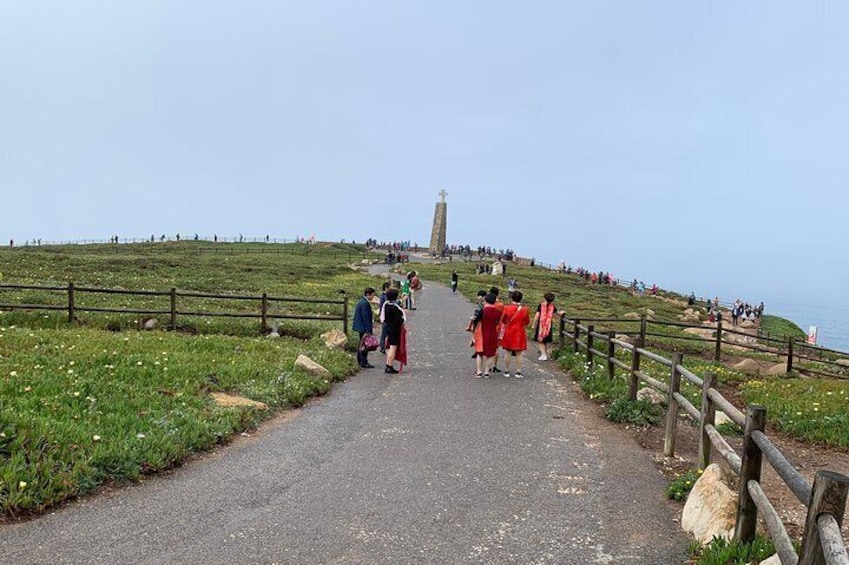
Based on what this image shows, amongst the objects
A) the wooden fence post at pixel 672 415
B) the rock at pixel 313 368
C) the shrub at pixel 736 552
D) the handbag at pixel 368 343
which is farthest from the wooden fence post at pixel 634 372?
the handbag at pixel 368 343

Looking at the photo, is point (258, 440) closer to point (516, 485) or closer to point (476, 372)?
point (516, 485)

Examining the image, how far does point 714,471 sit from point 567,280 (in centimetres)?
5928

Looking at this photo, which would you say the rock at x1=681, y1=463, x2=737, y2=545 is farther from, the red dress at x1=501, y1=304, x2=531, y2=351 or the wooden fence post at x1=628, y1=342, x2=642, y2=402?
the red dress at x1=501, y1=304, x2=531, y2=351

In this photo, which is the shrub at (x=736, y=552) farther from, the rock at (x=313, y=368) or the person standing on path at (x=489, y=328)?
the person standing on path at (x=489, y=328)

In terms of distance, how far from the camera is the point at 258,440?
8617 mm

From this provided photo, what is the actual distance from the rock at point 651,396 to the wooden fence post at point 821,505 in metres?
7.59

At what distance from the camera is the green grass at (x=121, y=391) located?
256 inches

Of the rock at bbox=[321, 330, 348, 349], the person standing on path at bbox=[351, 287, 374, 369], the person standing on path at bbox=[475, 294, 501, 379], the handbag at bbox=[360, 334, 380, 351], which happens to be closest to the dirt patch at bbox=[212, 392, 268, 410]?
the handbag at bbox=[360, 334, 380, 351]

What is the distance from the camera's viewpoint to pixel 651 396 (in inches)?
444

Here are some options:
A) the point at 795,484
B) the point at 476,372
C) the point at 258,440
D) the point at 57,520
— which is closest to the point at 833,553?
the point at 795,484

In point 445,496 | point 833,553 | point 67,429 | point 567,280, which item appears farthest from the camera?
point 567,280

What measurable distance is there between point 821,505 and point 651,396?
8066 mm

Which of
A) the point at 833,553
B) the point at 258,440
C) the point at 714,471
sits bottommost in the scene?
the point at 258,440

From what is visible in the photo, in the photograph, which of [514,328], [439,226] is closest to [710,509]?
[514,328]
